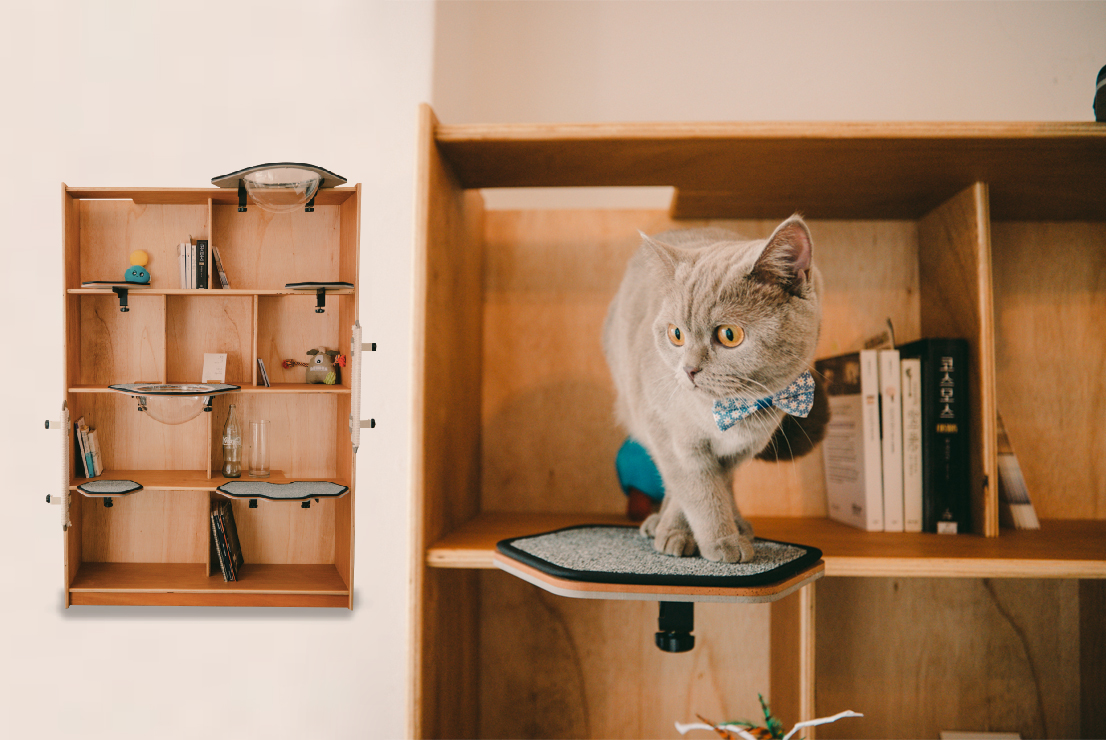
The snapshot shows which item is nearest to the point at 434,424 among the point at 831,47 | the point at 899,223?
the point at 899,223

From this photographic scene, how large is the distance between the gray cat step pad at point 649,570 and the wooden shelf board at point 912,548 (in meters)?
0.07

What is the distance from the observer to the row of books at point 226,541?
2.67 ft

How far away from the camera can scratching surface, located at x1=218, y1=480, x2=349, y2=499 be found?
0.81 meters

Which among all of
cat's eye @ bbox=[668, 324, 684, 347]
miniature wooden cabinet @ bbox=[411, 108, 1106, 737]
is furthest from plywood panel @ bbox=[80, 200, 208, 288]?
cat's eye @ bbox=[668, 324, 684, 347]

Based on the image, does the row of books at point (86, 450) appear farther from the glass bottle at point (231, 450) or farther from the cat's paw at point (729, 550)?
the cat's paw at point (729, 550)

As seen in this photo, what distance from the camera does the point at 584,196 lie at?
123 centimetres

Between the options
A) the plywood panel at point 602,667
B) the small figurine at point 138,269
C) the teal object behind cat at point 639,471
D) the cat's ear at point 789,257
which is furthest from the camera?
the plywood panel at point 602,667

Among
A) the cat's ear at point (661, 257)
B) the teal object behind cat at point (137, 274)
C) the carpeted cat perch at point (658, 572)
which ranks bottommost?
the carpeted cat perch at point (658, 572)

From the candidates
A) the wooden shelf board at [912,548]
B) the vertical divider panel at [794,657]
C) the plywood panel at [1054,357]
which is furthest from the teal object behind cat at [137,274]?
the plywood panel at [1054,357]

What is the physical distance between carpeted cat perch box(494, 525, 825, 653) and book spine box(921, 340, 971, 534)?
336mm

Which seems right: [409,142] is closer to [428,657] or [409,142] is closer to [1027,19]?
[428,657]

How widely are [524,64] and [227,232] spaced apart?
28.7 inches

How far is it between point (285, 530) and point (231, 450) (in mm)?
133

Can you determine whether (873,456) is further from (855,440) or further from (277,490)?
(277,490)
